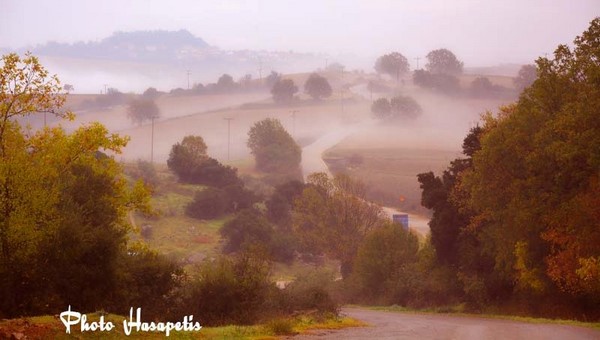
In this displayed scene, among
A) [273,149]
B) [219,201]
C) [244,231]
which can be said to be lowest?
[244,231]

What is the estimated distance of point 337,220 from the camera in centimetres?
8962

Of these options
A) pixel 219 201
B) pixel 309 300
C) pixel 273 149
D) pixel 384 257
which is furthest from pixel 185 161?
pixel 309 300

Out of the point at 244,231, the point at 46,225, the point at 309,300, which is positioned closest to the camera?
the point at 46,225

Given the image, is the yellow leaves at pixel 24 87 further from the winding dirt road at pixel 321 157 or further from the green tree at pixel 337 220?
the winding dirt road at pixel 321 157

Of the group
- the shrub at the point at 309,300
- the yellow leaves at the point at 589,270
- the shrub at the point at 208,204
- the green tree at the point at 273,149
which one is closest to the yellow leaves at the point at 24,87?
the shrub at the point at 309,300

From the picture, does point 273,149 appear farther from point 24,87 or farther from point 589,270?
point 589,270

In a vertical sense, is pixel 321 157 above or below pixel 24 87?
below

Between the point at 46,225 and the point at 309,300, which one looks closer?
the point at 46,225

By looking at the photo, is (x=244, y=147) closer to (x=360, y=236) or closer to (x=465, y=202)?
(x=360, y=236)

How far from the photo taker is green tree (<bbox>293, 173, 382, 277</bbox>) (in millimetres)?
87019

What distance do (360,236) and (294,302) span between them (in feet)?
167

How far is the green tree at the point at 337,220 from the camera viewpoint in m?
87.0

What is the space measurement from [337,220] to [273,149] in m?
53.4

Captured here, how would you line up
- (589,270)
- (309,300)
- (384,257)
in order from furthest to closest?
(384,257)
(309,300)
(589,270)
